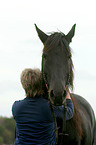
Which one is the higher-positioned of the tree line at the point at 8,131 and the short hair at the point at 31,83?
the short hair at the point at 31,83

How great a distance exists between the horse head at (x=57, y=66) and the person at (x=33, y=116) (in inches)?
11.4

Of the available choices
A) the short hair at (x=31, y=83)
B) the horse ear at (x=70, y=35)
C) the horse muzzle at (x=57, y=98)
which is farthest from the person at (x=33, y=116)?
the horse ear at (x=70, y=35)

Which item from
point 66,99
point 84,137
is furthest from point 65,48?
point 84,137

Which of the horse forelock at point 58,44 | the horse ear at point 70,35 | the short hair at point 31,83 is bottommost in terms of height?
the short hair at point 31,83

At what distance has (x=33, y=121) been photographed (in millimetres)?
4707

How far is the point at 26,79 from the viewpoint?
4.80 metres

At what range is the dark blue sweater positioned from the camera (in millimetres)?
4691

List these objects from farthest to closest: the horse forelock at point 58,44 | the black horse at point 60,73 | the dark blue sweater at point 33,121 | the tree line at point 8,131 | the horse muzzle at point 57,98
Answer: the tree line at point 8,131
the horse forelock at point 58,44
the black horse at point 60,73
the horse muzzle at point 57,98
the dark blue sweater at point 33,121

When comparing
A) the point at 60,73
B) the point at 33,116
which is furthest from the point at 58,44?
the point at 33,116

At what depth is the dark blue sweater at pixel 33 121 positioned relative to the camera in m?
4.69

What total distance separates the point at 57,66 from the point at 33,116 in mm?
1038

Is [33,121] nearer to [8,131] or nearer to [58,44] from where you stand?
[58,44]

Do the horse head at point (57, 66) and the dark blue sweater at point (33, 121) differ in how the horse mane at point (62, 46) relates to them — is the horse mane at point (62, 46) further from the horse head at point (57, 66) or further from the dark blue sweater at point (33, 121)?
the dark blue sweater at point (33, 121)

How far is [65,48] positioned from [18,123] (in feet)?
5.15
